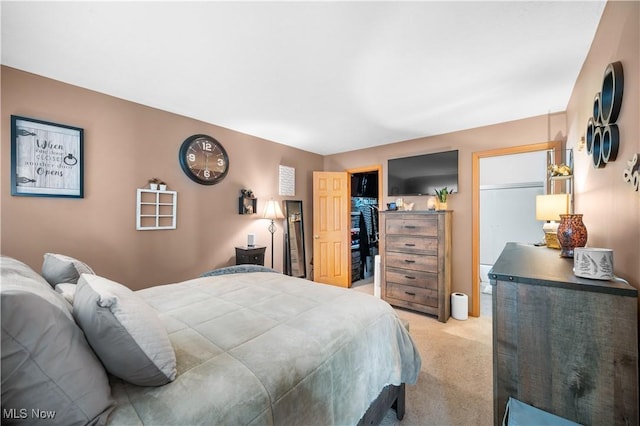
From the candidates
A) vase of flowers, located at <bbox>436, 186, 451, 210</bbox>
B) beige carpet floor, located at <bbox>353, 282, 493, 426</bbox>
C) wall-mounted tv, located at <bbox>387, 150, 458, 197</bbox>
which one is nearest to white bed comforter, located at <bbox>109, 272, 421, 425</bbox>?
beige carpet floor, located at <bbox>353, 282, 493, 426</bbox>

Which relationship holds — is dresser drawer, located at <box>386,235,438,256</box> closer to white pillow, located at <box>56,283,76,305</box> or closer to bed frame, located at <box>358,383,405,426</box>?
bed frame, located at <box>358,383,405,426</box>

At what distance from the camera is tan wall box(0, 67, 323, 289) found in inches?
80.7

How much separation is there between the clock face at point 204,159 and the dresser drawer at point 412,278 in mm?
2731

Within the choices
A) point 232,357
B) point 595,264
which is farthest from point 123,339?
point 595,264

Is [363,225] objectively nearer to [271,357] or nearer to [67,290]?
[271,357]

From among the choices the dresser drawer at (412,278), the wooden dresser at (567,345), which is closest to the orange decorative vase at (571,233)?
the wooden dresser at (567,345)

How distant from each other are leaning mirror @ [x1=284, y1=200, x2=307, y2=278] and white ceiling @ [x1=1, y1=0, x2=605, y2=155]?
1806 mm

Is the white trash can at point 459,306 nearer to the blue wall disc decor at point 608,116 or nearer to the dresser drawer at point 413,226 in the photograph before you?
the dresser drawer at point 413,226

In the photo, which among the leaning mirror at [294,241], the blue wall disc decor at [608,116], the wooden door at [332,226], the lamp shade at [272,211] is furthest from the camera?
the wooden door at [332,226]

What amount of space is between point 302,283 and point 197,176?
199cm

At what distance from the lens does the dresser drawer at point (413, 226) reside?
3287mm

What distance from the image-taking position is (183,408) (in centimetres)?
77

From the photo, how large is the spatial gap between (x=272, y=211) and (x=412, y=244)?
205cm

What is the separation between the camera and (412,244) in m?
3.46
